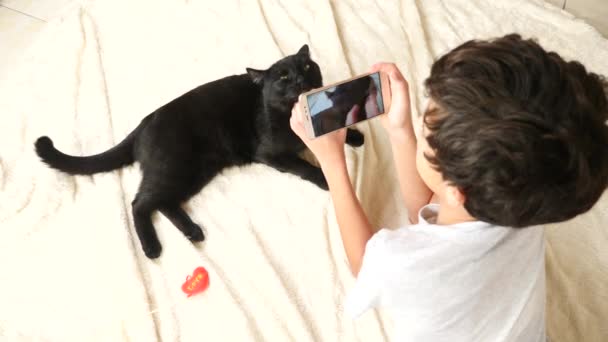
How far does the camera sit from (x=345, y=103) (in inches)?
33.4

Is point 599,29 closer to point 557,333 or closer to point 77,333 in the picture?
point 557,333

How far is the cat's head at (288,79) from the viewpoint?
3.67 ft

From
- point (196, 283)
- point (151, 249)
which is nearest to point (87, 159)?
point (151, 249)

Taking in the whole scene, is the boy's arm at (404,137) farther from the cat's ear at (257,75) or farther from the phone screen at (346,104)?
the cat's ear at (257,75)

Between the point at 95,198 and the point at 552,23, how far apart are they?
150 cm

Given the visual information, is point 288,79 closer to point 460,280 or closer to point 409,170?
point 409,170

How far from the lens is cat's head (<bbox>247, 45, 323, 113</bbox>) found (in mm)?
1118

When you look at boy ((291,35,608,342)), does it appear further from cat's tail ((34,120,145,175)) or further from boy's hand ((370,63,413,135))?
cat's tail ((34,120,145,175))

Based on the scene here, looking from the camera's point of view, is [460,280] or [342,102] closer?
[460,280]

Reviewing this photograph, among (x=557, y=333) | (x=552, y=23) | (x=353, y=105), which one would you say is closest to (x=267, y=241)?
(x=353, y=105)

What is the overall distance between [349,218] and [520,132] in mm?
418

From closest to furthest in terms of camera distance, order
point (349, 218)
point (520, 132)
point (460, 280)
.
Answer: point (520, 132), point (460, 280), point (349, 218)

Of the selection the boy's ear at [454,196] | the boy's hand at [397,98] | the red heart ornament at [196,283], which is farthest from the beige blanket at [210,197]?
the boy's ear at [454,196]

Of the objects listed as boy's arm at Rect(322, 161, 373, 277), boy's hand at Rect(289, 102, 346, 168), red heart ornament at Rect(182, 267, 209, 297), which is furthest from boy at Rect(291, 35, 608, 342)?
red heart ornament at Rect(182, 267, 209, 297)
